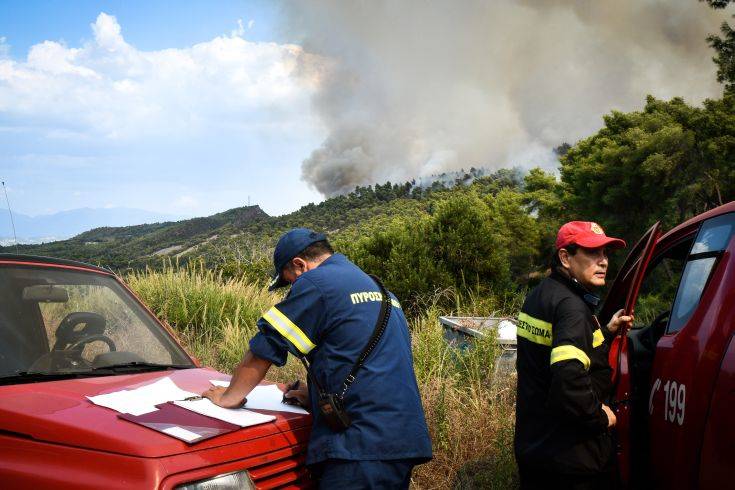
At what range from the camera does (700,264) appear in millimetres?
3047

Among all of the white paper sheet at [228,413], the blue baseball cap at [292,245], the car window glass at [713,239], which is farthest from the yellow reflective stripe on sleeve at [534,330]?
the white paper sheet at [228,413]

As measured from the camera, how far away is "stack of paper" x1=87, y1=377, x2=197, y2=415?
2674 millimetres

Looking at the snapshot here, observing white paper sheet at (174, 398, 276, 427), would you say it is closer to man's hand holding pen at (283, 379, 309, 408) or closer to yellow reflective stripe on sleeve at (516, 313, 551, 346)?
man's hand holding pen at (283, 379, 309, 408)

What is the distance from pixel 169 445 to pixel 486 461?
11.5ft

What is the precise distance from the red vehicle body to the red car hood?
1.49 m

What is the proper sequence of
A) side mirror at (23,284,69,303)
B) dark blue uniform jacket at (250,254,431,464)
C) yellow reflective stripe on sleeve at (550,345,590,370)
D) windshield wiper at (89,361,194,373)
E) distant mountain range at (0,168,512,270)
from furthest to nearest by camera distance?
distant mountain range at (0,168,512,270) → side mirror at (23,284,69,303) → windshield wiper at (89,361,194,373) → yellow reflective stripe on sleeve at (550,345,590,370) → dark blue uniform jacket at (250,254,431,464)

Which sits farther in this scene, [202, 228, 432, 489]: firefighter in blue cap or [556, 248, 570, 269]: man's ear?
[556, 248, 570, 269]: man's ear

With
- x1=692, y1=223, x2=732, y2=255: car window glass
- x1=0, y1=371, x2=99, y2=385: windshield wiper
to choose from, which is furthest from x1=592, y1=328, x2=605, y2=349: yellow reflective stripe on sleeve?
x1=0, y1=371, x2=99, y2=385: windshield wiper

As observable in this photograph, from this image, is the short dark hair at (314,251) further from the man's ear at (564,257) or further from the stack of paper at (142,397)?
the man's ear at (564,257)

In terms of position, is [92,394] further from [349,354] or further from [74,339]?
[349,354]

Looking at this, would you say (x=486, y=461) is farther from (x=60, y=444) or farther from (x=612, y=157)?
(x=612, y=157)

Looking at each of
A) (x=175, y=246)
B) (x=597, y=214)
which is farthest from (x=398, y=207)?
(x=597, y=214)

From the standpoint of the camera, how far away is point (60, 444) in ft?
7.98

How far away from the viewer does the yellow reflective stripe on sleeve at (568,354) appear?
2932mm
